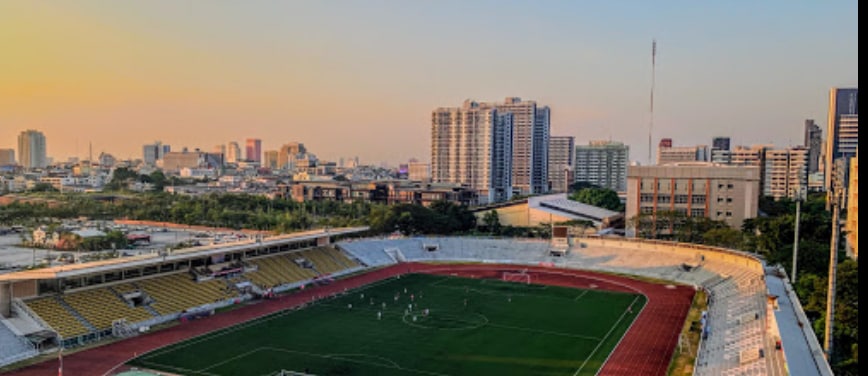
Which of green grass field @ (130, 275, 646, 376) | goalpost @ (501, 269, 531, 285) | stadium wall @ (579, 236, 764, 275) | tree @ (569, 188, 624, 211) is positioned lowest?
green grass field @ (130, 275, 646, 376)

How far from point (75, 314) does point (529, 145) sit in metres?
118

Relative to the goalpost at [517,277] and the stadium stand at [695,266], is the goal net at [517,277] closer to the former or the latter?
the goalpost at [517,277]

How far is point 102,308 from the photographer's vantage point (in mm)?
34375

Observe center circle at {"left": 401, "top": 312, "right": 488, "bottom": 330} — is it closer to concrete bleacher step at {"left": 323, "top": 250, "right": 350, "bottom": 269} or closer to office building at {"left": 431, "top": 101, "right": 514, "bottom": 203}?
concrete bleacher step at {"left": 323, "top": 250, "right": 350, "bottom": 269}

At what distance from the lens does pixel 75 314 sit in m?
33.0

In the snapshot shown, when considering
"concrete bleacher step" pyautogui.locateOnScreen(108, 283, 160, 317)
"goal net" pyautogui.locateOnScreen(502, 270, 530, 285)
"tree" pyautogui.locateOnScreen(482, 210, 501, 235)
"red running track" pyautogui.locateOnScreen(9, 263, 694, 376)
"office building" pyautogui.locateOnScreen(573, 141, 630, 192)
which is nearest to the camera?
"red running track" pyautogui.locateOnScreen(9, 263, 694, 376)

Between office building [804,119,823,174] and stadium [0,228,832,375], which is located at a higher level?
office building [804,119,823,174]

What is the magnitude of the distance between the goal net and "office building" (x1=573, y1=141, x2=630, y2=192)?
112083mm

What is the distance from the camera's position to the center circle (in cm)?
3638

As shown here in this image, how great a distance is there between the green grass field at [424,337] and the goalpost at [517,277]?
488 centimetres

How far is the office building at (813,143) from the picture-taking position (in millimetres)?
137200

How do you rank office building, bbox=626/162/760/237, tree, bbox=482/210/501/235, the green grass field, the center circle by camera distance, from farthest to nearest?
tree, bbox=482/210/501/235
office building, bbox=626/162/760/237
the center circle
the green grass field

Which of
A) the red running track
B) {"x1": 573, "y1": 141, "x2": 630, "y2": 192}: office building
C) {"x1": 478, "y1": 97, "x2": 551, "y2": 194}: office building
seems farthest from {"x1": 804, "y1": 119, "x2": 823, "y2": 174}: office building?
the red running track

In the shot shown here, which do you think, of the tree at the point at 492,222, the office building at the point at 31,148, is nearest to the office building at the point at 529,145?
the tree at the point at 492,222
